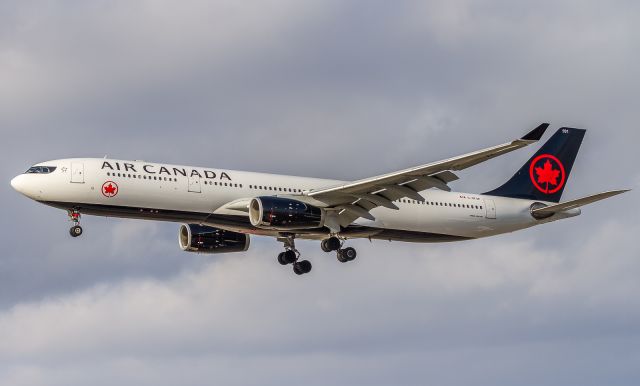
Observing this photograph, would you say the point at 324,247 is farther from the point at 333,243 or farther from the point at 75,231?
the point at 75,231

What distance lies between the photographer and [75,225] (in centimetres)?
6619

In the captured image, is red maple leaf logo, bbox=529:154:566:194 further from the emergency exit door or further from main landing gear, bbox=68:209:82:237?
main landing gear, bbox=68:209:82:237

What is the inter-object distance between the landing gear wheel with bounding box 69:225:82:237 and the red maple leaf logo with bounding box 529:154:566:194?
26787 millimetres

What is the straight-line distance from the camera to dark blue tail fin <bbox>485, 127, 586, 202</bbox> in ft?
252

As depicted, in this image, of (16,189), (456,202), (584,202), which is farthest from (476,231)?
(16,189)

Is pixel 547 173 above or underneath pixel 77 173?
above

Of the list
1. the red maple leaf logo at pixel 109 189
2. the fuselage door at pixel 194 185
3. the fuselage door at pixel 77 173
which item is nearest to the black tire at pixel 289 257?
the fuselage door at pixel 194 185

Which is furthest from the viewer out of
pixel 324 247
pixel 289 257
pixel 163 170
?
pixel 289 257

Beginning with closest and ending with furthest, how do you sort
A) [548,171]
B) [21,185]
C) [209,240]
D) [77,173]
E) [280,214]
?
[77,173]
[21,185]
[280,214]
[209,240]
[548,171]

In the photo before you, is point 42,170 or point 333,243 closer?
point 42,170

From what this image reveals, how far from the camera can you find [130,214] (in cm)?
6594

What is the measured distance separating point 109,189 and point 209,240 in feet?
35.9

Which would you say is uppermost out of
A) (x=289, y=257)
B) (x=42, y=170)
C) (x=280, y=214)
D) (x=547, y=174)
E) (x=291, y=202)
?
(x=547, y=174)

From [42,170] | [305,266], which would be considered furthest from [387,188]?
[42,170]
